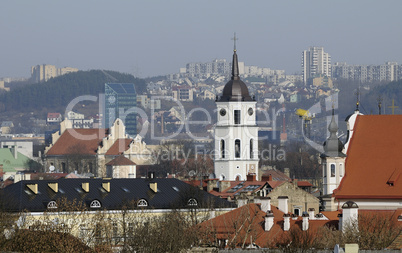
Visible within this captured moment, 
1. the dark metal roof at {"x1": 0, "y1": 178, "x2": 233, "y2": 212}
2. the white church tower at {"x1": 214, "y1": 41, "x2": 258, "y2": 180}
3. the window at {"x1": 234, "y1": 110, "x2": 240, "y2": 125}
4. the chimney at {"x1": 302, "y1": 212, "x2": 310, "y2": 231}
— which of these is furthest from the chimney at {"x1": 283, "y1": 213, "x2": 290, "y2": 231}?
the window at {"x1": 234, "y1": 110, "x2": 240, "y2": 125}

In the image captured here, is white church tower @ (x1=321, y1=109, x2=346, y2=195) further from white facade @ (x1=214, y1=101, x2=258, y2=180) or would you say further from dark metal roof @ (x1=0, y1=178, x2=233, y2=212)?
white facade @ (x1=214, y1=101, x2=258, y2=180)

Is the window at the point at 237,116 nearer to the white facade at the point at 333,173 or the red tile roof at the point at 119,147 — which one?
the white facade at the point at 333,173

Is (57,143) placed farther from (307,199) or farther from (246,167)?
(307,199)

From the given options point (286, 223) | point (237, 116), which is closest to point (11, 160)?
point (237, 116)

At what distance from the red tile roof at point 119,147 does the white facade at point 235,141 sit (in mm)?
57861

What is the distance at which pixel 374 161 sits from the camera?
198ft

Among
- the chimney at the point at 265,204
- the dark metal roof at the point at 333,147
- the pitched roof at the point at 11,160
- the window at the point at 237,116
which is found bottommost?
the pitched roof at the point at 11,160

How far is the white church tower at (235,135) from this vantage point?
329 ft

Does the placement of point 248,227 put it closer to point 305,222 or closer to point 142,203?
point 305,222

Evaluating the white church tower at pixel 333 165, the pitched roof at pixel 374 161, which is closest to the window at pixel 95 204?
the white church tower at pixel 333 165

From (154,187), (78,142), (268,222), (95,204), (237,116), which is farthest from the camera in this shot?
(78,142)

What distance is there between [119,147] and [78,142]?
5.87 metres

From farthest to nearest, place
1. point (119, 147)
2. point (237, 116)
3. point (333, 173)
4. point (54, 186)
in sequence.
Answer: point (119, 147) < point (237, 116) < point (54, 186) < point (333, 173)

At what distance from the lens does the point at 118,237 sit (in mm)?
52031
